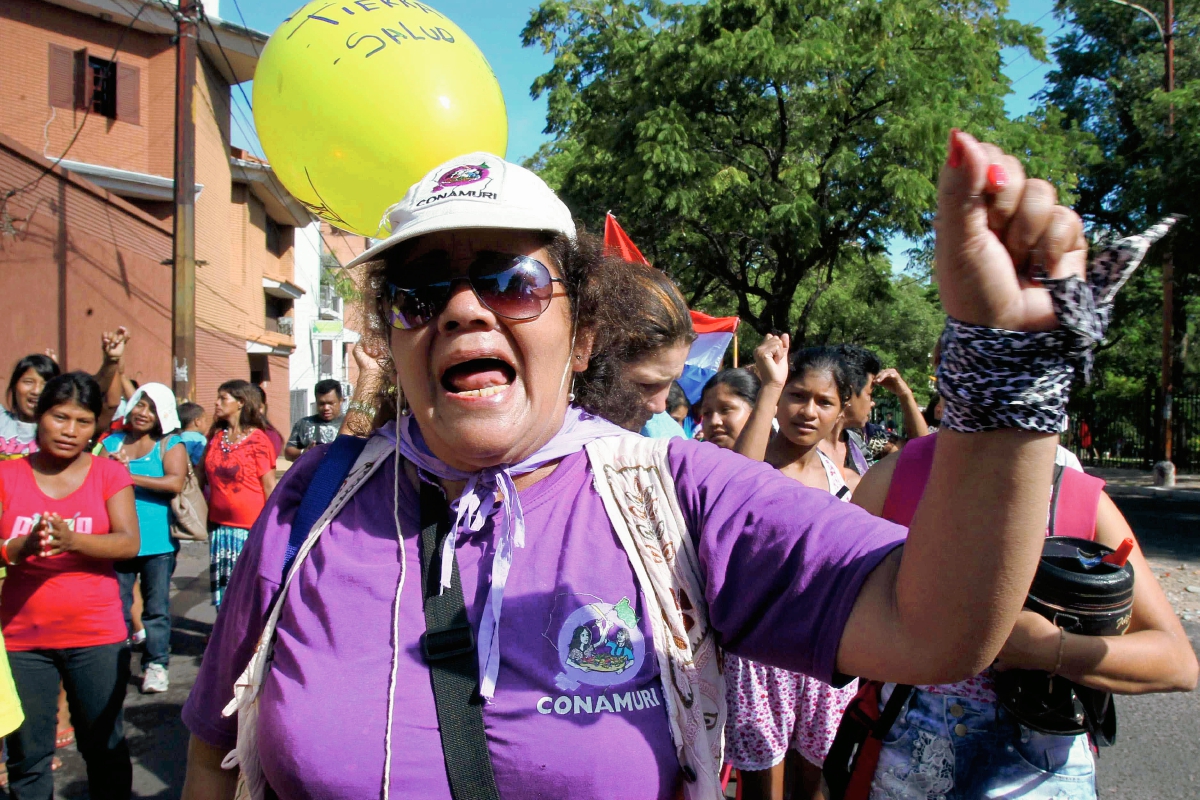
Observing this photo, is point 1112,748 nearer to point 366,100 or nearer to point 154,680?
point 366,100

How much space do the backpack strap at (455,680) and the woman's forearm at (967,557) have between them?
632 millimetres

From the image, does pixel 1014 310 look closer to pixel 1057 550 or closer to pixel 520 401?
pixel 520 401

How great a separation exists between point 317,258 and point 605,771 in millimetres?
33334

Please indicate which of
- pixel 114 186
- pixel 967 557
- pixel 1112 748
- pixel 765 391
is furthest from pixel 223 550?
pixel 114 186

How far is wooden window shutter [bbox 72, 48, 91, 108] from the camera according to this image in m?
15.6

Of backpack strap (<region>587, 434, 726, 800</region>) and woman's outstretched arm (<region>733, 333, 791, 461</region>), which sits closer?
backpack strap (<region>587, 434, 726, 800</region>)

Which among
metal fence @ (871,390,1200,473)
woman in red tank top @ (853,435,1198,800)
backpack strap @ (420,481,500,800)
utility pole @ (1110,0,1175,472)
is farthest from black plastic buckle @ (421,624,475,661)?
metal fence @ (871,390,1200,473)

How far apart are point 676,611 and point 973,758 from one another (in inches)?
51.1

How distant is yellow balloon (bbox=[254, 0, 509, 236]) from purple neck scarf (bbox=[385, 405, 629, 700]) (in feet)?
3.15

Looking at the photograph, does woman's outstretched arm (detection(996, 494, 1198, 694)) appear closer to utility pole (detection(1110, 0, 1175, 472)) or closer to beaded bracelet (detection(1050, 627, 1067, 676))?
Answer: beaded bracelet (detection(1050, 627, 1067, 676))

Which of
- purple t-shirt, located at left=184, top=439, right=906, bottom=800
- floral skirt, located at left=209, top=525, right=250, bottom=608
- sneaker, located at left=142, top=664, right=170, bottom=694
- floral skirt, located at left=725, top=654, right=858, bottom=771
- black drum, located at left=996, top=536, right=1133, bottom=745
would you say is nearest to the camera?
purple t-shirt, located at left=184, top=439, right=906, bottom=800

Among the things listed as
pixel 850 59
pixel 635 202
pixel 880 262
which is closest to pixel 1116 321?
pixel 880 262

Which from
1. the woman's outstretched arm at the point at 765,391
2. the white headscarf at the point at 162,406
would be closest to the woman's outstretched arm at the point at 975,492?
the woman's outstretched arm at the point at 765,391

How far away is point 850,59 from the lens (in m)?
12.1
